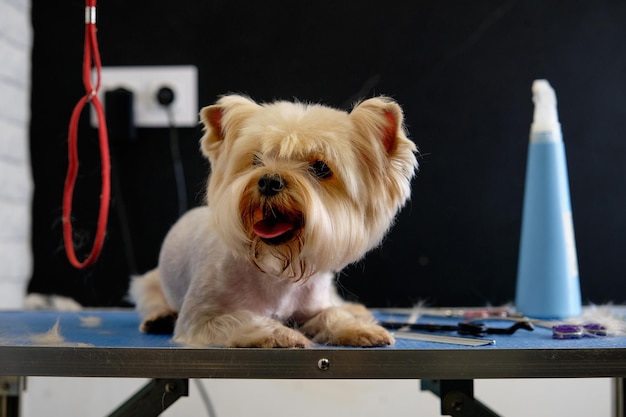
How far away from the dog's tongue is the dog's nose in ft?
0.18

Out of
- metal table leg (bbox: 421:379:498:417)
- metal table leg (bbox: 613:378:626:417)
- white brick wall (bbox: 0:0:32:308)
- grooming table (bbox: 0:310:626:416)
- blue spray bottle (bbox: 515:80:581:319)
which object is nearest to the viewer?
grooming table (bbox: 0:310:626:416)

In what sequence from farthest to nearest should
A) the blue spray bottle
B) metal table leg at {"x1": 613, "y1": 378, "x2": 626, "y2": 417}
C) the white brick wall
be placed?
1. the white brick wall
2. the blue spray bottle
3. metal table leg at {"x1": 613, "y1": 378, "x2": 626, "y2": 417}

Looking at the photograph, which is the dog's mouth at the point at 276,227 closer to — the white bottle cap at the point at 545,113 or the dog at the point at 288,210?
the dog at the point at 288,210

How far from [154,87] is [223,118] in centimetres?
64

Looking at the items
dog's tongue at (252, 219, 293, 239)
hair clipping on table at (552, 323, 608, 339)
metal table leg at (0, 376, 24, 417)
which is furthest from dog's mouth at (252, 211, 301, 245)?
metal table leg at (0, 376, 24, 417)

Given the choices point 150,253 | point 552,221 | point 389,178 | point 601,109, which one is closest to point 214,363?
point 389,178

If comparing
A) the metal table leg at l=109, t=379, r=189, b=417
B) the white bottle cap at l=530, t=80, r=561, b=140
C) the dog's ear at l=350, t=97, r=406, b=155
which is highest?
the white bottle cap at l=530, t=80, r=561, b=140

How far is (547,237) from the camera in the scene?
1.27 metres

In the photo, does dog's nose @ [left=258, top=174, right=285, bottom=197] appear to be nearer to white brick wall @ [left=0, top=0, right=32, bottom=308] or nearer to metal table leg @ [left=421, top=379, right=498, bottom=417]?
metal table leg @ [left=421, top=379, right=498, bottom=417]

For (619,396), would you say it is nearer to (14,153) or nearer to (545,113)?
(545,113)

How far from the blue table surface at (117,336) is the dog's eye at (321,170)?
24 centimetres

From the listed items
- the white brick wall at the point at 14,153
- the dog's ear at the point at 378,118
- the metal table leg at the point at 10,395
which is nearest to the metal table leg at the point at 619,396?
the dog's ear at the point at 378,118

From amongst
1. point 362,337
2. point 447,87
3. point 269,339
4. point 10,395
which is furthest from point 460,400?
point 447,87

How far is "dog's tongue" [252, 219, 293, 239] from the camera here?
97cm
